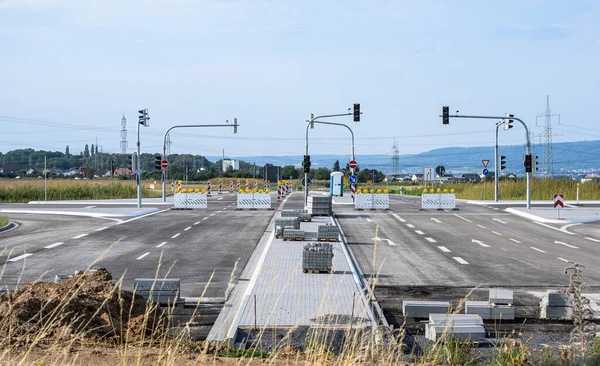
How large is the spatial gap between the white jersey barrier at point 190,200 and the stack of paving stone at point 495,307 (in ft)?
108

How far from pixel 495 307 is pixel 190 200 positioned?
3360 centimetres

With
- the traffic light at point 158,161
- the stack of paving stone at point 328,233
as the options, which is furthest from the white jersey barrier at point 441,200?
the stack of paving stone at point 328,233

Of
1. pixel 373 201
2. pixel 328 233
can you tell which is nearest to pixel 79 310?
pixel 328 233

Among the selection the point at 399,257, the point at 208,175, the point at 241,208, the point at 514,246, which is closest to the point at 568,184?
the point at 241,208

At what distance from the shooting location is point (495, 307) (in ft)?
40.3

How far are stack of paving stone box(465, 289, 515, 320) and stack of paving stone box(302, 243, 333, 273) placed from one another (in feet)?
15.6

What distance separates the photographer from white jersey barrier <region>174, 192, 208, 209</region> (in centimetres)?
4412

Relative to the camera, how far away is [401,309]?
43.1ft

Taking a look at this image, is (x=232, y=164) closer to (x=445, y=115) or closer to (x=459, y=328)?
(x=445, y=115)

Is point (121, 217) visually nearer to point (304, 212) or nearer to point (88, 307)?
point (304, 212)

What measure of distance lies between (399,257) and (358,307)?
8.95m

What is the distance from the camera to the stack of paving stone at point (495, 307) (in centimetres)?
1224

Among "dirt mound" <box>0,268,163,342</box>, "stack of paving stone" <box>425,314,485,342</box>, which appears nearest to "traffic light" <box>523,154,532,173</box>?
"stack of paving stone" <box>425,314,485,342</box>

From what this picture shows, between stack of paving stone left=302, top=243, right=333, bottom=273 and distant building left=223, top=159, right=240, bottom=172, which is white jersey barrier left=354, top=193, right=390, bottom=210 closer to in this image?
stack of paving stone left=302, top=243, right=333, bottom=273
